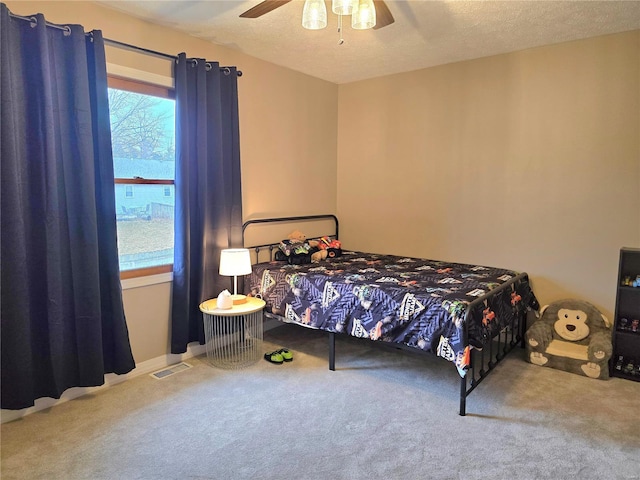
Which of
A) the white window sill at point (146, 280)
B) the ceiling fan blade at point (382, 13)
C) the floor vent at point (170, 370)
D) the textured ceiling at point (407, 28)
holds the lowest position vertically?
the floor vent at point (170, 370)

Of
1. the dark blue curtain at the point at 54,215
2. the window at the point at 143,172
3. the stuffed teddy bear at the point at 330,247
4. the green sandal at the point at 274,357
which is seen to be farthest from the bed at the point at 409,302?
the dark blue curtain at the point at 54,215

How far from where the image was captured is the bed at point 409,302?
2.67 meters

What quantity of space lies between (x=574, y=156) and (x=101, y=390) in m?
3.99

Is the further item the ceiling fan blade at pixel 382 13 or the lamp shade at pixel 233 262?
the lamp shade at pixel 233 262

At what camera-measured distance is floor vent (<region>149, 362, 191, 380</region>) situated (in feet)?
10.3

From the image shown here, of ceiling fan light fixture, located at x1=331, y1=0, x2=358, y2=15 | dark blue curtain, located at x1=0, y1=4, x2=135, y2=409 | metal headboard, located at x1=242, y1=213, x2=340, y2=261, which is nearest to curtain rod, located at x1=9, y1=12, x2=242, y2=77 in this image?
dark blue curtain, located at x1=0, y1=4, x2=135, y2=409

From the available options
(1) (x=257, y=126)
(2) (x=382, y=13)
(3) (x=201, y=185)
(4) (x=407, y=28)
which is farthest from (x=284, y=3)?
(1) (x=257, y=126)

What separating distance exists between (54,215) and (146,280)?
830 millimetres

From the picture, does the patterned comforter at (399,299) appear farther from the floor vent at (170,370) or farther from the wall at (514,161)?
the floor vent at (170,370)

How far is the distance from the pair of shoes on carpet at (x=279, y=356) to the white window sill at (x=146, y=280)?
0.98m

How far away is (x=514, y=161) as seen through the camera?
376 cm

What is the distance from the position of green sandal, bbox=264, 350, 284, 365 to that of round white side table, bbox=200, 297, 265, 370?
0.09m

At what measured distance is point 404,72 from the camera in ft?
14.1

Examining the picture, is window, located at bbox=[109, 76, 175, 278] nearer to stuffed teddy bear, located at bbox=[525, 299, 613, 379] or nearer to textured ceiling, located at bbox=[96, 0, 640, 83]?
textured ceiling, located at bbox=[96, 0, 640, 83]
